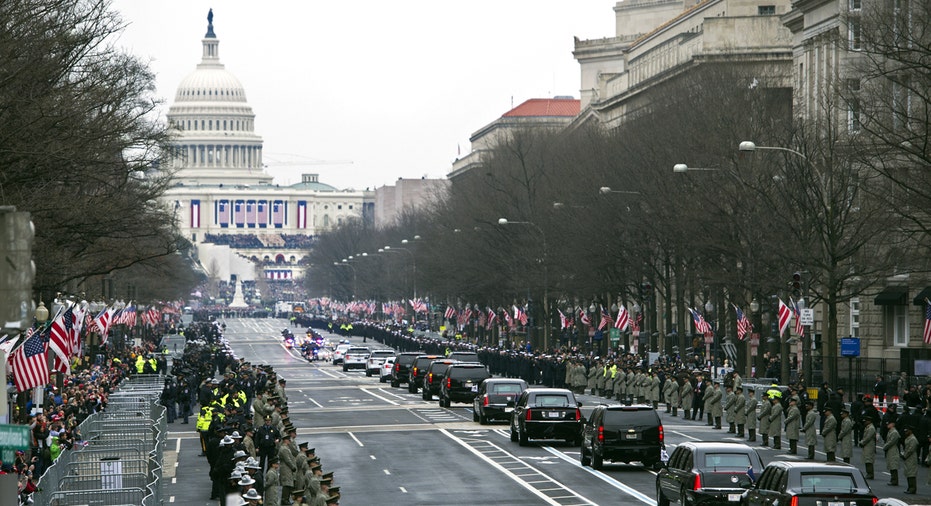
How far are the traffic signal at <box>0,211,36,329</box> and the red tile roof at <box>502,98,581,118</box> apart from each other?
548 feet

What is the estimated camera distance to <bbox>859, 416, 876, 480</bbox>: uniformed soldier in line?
34.0 metres

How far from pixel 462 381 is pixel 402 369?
15290 mm

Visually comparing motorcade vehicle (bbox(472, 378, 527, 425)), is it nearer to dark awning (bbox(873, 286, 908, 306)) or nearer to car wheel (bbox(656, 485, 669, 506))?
dark awning (bbox(873, 286, 908, 306))

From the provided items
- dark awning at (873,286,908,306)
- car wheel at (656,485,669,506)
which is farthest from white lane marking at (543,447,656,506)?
dark awning at (873,286,908,306)

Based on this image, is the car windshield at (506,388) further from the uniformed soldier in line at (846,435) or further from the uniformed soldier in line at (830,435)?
the uniformed soldier in line at (846,435)

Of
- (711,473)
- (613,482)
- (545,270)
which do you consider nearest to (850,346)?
(545,270)

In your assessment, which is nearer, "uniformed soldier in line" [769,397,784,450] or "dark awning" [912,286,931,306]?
"uniformed soldier in line" [769,397,784,450]

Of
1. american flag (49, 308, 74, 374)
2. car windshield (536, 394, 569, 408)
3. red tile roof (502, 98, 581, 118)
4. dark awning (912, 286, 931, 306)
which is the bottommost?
car windshield (536, 394, 569, 408)

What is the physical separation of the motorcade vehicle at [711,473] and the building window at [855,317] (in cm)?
3997

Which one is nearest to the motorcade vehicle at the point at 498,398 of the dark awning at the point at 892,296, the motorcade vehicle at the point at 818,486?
the dark awning at the point at 892,296

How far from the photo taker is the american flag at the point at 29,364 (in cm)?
3297

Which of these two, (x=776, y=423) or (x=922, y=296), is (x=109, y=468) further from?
(x=922, y=296)

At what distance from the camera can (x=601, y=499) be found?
30312 mm

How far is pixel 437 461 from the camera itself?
38.2m
